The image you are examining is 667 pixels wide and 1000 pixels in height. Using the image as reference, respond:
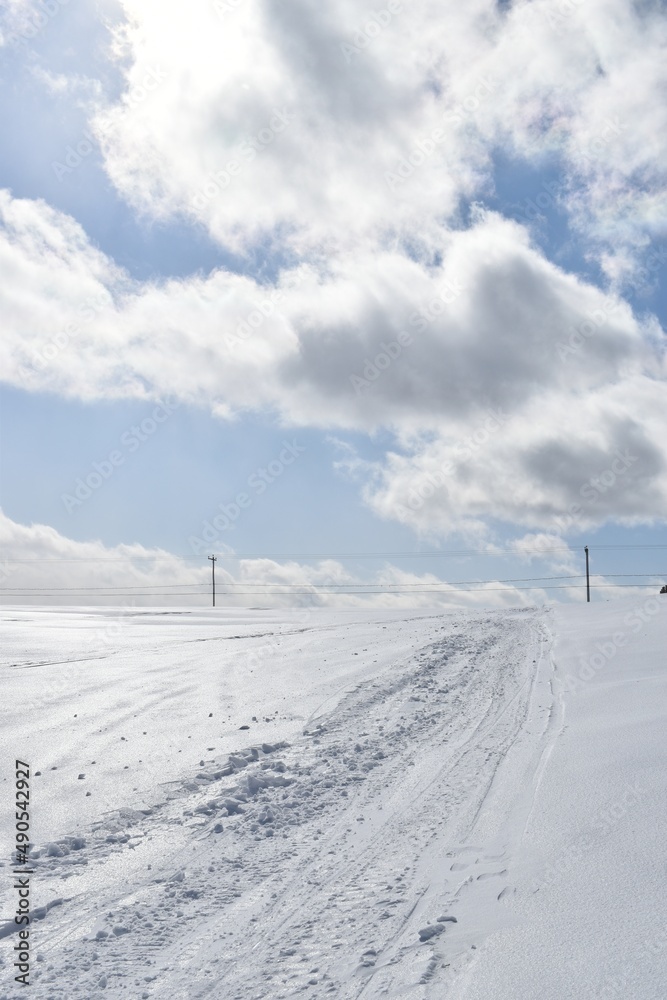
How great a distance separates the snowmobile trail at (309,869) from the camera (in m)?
3.88

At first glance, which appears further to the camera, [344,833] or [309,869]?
[344,833]

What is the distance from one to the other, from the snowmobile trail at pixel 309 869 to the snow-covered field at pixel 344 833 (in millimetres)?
20

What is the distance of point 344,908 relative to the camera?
14.9ft

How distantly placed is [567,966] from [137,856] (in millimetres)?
3377

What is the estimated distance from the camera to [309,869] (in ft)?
16.8

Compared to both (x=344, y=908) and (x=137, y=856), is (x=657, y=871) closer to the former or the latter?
(x=344, y=908)

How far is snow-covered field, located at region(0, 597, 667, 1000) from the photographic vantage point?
3.83 meters

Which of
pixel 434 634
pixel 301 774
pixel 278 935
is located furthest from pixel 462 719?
pixel 434 634

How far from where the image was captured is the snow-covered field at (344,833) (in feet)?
12.6

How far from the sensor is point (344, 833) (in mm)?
5766

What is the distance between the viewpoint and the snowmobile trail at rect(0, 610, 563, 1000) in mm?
3879

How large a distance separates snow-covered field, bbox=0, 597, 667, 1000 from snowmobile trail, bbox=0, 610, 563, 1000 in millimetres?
20

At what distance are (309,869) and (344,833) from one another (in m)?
0.70

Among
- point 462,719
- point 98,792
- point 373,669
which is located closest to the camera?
point 98,792
